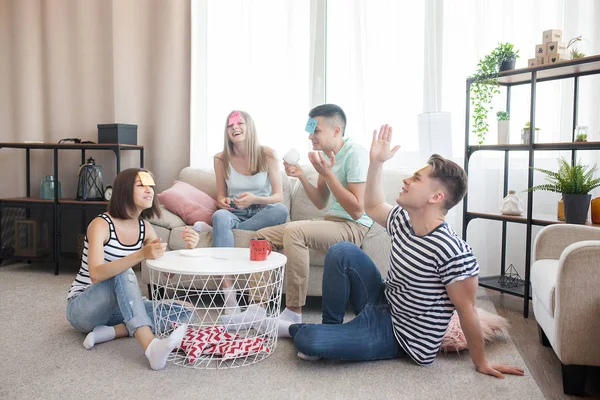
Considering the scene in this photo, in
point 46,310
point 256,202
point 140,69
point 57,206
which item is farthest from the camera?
point 140,69

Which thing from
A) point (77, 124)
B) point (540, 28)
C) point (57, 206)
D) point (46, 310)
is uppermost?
point (540, 28)

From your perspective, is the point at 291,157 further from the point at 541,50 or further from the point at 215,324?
the point at 541,50

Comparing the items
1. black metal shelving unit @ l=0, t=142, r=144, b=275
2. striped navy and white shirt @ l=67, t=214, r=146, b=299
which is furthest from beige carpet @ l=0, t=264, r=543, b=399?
black metal shelving unit @ l=0, t=142, r=144, b=275

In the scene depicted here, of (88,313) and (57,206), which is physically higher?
(57,206)

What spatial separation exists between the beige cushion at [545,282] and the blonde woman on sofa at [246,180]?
1.30 metres

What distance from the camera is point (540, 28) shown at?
3.42 m

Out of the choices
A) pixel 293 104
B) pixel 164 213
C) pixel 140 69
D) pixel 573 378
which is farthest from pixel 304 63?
pixel 573 378

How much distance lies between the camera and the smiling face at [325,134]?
8.79 feet

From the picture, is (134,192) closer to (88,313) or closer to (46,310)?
(88,313)

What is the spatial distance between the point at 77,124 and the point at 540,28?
134 inches

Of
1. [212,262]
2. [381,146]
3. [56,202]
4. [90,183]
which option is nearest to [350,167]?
[381,146]

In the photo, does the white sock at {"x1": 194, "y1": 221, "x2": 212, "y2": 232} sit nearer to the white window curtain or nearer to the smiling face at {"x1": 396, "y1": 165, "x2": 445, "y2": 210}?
the white window curtain

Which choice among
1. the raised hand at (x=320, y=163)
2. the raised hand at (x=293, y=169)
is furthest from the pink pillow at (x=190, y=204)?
the raised hand at (x=320, y=163)

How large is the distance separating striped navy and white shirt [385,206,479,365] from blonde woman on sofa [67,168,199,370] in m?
0.80
